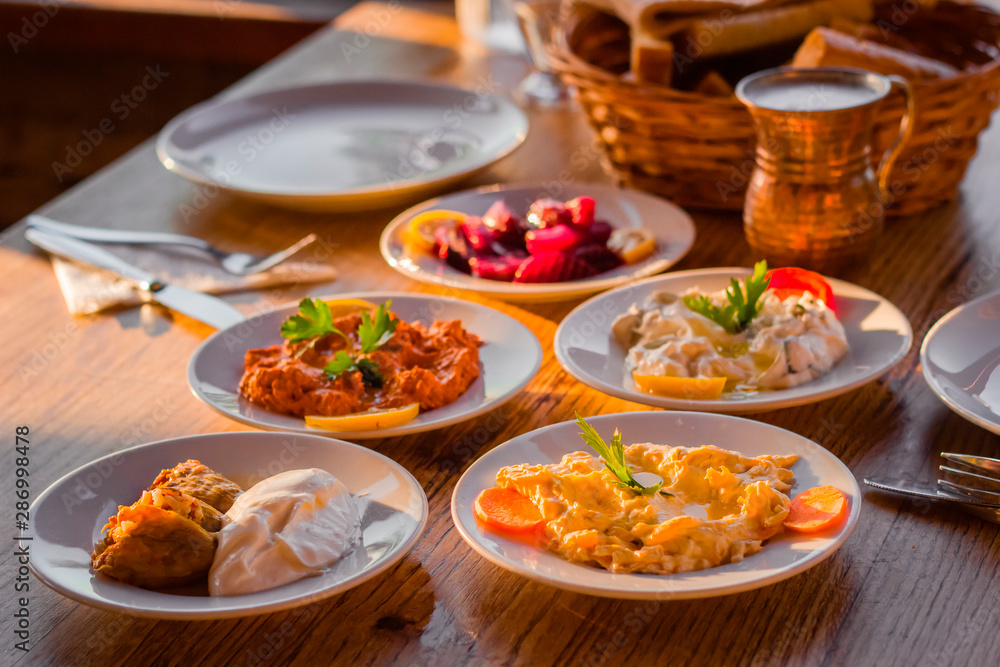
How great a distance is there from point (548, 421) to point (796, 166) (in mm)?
599

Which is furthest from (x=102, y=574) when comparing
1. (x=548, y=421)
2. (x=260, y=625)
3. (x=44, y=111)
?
(x=44, y=111)

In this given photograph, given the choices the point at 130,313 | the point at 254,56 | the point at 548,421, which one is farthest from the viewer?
the point at 254,56

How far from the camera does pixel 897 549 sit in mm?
1096

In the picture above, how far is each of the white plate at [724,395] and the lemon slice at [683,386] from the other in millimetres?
15

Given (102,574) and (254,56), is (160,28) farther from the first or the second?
(102,574)

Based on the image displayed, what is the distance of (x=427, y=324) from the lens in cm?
158

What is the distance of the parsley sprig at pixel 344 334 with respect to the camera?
1375mm

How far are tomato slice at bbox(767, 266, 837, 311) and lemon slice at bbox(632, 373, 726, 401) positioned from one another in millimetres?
260

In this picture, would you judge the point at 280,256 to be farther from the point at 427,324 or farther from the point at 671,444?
the point at 671,444

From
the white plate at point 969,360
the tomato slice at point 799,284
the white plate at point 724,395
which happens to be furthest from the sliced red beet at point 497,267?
the white plate at point 969,360

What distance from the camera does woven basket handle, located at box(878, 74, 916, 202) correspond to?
5.24 ft

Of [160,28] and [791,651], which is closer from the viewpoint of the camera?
[791,651]

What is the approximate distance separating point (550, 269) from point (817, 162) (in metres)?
0.46

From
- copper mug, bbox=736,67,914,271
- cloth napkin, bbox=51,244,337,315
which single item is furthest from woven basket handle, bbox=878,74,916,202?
cloth napkin, bbox=51,244,337,315
